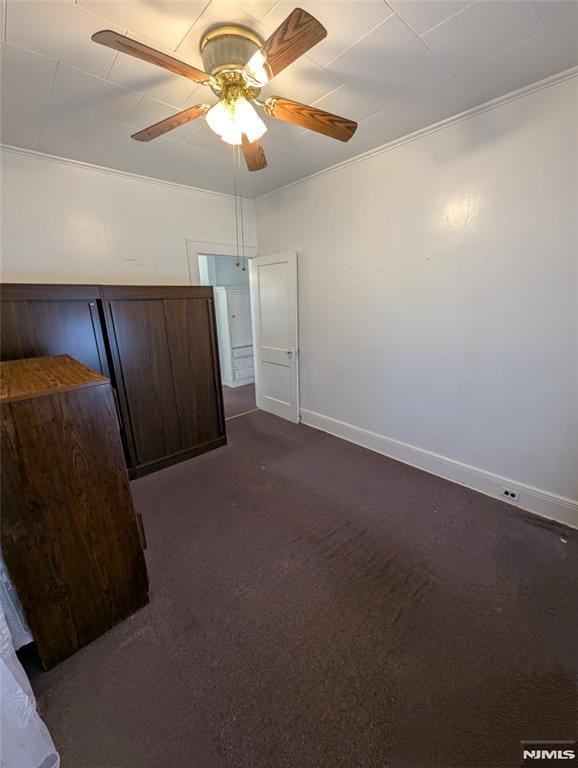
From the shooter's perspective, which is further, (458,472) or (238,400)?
(238,400)

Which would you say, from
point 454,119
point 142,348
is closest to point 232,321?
point 142,348

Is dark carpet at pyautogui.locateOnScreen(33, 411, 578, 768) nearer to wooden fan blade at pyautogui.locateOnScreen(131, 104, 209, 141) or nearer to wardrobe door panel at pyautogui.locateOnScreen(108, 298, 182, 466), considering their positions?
wardrobe door panel at pyautogui.locateOnScreen(108, 298, 182, 466)

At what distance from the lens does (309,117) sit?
59.0 inches

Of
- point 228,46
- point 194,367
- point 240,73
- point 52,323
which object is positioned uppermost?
point 228,46

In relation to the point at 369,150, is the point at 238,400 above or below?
below

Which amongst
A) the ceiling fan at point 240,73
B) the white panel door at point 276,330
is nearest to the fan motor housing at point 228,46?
the ceiling fan at point 240,73

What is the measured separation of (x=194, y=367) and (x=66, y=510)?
1.82 meters

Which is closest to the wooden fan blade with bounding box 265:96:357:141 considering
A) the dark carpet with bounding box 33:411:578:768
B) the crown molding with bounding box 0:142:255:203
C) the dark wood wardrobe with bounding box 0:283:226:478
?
the dark wood wardrobe with bounding box 0:283:226:478

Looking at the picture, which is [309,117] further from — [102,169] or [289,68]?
[102,169]

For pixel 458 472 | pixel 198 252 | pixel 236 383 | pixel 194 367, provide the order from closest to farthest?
pixel 458 472 < pixel 194 367 < pixel 198 252 < pixel 236 383

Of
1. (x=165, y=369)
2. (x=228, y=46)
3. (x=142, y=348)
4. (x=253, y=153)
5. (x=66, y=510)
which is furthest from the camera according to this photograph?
(x=165, y=369)

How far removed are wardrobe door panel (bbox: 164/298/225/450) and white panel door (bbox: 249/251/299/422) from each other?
2.96 ft

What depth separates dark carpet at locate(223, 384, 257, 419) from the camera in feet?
13.9

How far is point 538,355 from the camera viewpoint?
197 cm
